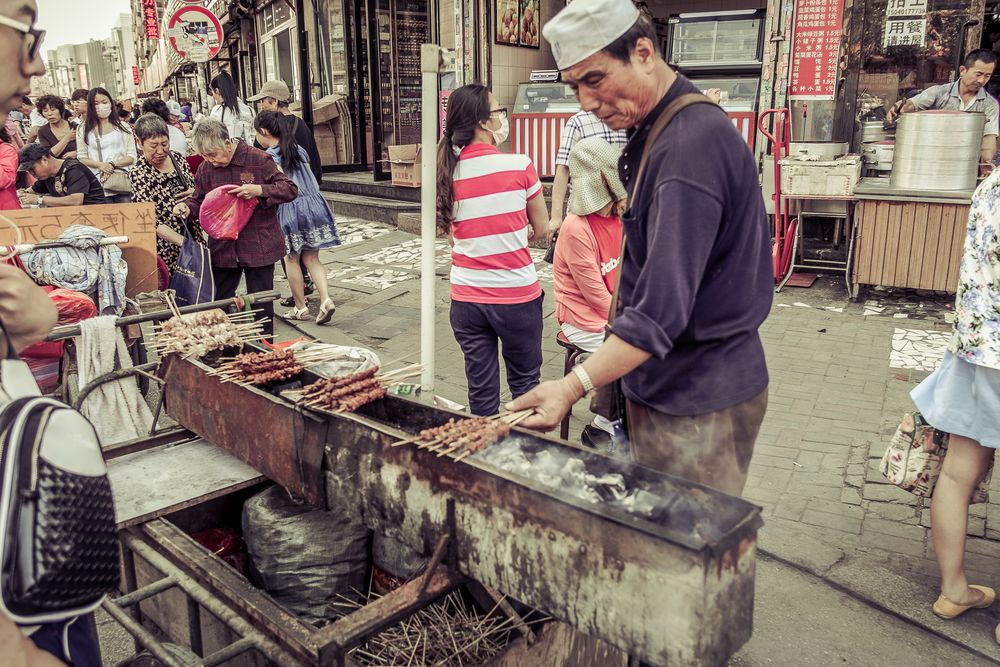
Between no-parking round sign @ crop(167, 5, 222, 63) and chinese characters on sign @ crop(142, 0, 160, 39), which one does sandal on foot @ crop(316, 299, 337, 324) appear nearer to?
no-parking round sign @ crop(167, 5, 222, 63)

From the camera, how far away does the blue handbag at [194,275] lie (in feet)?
18.8

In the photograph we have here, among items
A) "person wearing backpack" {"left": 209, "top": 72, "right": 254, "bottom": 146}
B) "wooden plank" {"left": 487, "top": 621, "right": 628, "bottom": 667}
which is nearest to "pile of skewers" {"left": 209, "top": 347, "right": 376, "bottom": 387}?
"wooden plank" {"left": 487, "top": 621, "right": 628, "bottom": 667}

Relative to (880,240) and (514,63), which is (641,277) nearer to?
(880,240)

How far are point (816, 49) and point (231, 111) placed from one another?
7809 millimetres

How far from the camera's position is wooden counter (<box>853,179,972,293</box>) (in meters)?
7.18

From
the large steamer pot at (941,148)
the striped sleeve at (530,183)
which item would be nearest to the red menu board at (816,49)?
the large steamer pot at (941,148)

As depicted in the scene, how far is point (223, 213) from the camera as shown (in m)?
5.89

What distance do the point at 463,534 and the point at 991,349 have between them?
2.18m

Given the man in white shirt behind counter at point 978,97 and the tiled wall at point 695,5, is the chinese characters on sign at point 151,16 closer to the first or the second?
the tiled wall at point 695,5

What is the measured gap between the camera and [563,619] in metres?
2.07

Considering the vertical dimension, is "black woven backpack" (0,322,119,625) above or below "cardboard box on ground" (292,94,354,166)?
below

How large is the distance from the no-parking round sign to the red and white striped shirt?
7.82 meters

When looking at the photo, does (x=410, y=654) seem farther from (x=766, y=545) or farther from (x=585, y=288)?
(x=585, y=288)

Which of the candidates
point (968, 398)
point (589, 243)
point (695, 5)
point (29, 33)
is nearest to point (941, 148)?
point (589, 243)
